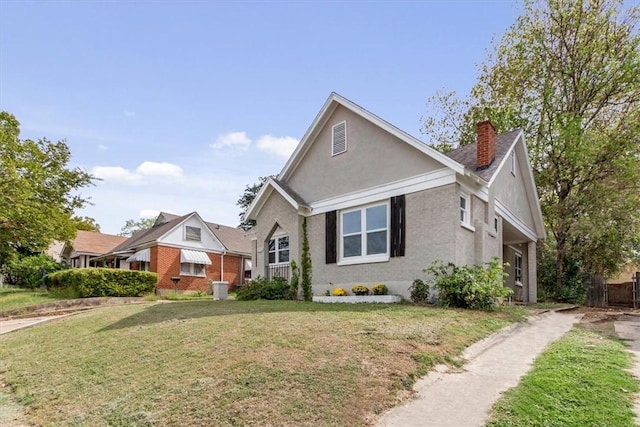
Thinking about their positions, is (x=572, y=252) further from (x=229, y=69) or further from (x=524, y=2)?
(x=229, y=69)

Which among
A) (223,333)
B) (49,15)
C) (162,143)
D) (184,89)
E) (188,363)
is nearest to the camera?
(188,363)

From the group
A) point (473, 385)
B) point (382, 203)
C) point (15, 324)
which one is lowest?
point (15, 324)

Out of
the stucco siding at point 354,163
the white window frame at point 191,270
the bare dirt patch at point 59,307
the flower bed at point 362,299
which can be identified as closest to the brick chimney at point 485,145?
the stucco siding at point 354,163

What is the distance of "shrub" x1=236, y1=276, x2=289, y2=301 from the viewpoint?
16.8m

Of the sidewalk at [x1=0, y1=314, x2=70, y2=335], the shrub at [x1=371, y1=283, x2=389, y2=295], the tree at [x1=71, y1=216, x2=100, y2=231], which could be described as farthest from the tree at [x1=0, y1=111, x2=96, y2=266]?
the shrub at [x1=371, y1=283, x2=389, y2=295]

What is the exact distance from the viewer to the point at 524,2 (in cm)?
2447

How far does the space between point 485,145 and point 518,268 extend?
988cm

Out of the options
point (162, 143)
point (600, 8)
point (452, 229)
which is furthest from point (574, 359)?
point (600, 8)

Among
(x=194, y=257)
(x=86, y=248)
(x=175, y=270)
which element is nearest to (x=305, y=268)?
(x=194, y=257)

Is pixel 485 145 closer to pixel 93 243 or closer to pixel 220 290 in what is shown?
pixel 220 290

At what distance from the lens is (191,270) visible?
31531 mm

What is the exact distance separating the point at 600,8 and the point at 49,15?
24677mm

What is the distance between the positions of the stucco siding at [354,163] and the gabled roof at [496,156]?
2.21 metres

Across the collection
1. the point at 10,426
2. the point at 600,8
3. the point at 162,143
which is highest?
the point at 600,8
